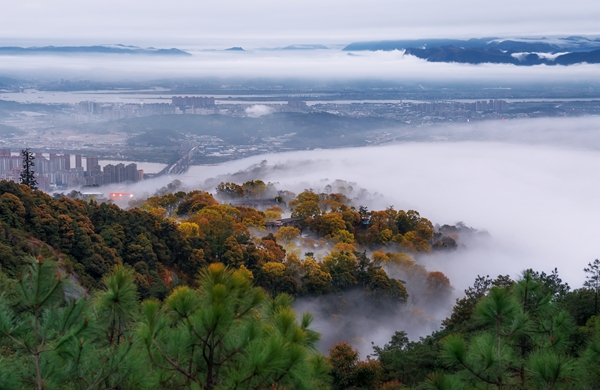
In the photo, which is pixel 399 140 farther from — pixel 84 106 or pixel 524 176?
pixel 84 106

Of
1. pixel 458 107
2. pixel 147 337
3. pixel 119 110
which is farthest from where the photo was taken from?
pixel 458 107

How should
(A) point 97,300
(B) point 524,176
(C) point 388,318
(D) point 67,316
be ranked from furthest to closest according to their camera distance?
(B) point 524,176 → (C) point 388,318 → (A) point 97,300 → (D) point 67,316

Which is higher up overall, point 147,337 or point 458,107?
point 458,107

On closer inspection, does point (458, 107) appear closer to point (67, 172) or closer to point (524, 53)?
point (524, 53)

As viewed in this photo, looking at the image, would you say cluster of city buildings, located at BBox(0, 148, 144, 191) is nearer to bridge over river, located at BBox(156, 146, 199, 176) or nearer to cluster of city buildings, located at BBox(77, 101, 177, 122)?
bridge over river, located at BBox(156, 146, 199, 176)

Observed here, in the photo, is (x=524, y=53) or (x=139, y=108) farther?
(x=524, y=53)

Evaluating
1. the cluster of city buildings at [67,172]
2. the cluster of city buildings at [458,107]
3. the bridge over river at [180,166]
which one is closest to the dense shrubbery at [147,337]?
the cluster of city buildings at [67,172]

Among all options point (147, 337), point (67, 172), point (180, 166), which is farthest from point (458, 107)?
point (147, 337)

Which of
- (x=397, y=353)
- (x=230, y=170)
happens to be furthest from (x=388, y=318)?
(x=230, y=170)

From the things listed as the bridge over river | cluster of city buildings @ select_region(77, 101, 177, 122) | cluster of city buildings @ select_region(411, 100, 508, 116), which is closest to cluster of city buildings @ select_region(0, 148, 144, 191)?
the bridge over river
